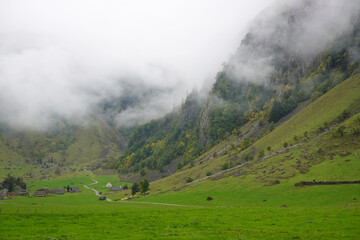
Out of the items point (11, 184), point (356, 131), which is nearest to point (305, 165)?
point (356, 131)

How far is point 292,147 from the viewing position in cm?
11356

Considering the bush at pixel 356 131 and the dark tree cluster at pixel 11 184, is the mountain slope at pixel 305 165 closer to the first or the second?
the bush at pixel 356 131

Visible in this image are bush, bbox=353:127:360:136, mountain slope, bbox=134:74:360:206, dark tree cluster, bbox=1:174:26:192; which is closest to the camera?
mountain slope, bbox=134:74:360:206

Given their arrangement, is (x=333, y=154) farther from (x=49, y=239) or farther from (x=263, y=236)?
(x=49, y=239)

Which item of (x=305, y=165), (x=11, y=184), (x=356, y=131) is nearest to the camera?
(x=305, y=165)

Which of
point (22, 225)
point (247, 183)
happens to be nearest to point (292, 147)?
point (247, 183)

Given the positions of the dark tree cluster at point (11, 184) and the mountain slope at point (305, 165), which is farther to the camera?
the dark tree cluster at point (11, 184)

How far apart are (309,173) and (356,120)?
3845 cm

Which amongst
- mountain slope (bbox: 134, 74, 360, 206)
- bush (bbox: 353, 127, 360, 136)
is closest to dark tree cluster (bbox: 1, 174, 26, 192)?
mountain slope (bbox: 134, 74, 360, 206)

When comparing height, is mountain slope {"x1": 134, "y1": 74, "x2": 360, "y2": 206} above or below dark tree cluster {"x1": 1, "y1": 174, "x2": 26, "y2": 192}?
below

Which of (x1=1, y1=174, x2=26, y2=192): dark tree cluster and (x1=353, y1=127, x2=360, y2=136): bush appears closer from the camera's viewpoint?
(x1=353, y1=127, x2=360, y2=136): bush

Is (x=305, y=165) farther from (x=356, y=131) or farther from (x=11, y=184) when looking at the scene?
(x=11, y=184)

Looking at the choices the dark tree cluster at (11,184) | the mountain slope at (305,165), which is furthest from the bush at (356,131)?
the dark tree cluster at (11,184)

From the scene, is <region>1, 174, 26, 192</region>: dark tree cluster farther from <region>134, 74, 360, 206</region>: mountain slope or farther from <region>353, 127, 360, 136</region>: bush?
<region>353, 127, 360, 136</region>: bush
